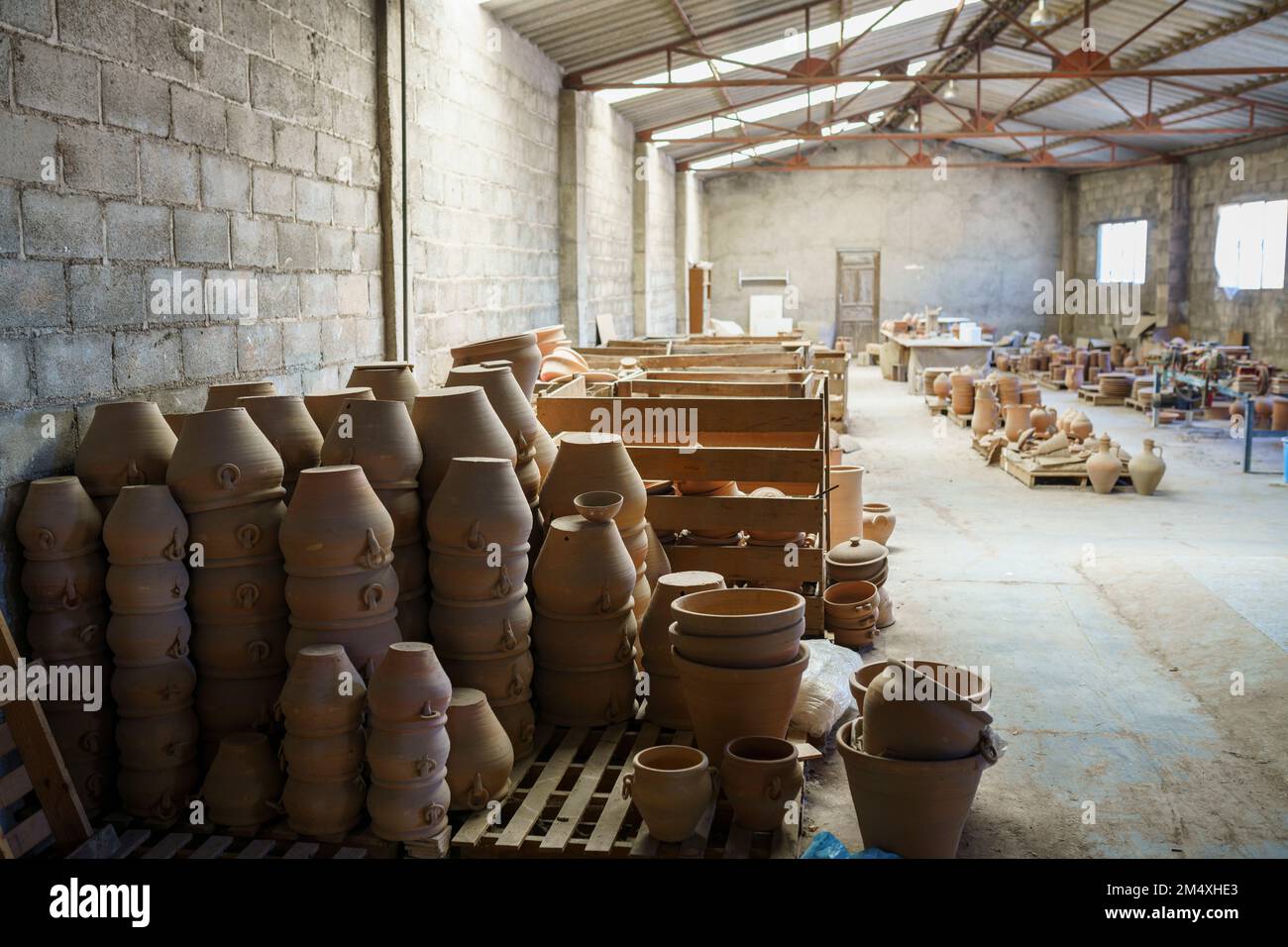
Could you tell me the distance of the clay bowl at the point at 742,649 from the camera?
130 inches

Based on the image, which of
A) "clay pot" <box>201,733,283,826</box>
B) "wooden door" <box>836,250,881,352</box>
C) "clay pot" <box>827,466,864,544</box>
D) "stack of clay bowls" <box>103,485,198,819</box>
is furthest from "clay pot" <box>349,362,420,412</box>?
"wooden door" <box>836,250,881,352</box>

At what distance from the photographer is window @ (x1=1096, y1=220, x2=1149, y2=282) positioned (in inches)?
815

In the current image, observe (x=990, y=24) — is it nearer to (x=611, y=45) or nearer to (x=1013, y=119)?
(x=1013, y=119)

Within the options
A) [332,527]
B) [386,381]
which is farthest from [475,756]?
[386,381]

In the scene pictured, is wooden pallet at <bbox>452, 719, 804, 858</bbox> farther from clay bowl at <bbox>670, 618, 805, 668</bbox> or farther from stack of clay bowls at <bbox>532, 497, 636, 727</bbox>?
clay bowl at <bbox>670, 618, 805, 668</bbox>

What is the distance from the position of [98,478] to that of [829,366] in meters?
10.3

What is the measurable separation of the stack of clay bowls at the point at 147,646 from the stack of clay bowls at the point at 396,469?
0.56 m

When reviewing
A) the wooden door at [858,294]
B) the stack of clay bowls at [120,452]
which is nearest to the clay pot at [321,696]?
the stack of clay bowls at [120,452]

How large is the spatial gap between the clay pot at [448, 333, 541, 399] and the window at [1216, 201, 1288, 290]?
49.2 feet

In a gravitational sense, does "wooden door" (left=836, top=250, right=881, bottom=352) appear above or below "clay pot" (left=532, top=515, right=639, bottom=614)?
above

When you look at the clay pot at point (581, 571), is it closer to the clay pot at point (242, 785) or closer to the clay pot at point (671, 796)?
the clay pot at point (671, 796)

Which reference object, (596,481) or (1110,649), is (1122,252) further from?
(596,481)

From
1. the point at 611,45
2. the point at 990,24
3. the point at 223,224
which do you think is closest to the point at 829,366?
the point at 611,45
